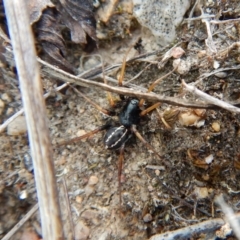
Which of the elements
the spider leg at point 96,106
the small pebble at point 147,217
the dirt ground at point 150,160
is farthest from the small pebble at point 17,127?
the small pebble at point 147,217

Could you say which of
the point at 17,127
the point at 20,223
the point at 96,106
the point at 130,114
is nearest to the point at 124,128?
the point at 130,114

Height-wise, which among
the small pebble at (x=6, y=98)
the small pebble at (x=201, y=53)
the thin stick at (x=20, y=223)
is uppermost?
the small pebble at (x=6, y=98)

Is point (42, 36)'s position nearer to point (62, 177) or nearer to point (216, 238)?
point (62, 177)

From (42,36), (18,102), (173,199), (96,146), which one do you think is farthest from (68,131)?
(173,199)

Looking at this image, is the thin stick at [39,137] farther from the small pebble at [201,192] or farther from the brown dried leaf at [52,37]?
the small pebble at [201,192]

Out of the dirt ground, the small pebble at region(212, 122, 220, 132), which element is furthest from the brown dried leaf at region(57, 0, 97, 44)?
the small pebble at region(212, 122, 220, 132)

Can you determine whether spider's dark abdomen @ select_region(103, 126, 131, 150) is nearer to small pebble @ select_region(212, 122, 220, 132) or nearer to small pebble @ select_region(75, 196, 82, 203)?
small pebble @ select_region(75, 196, 82, 203)

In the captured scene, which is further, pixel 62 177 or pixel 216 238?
pixel 62 177

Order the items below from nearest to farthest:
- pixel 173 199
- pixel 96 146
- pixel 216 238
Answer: pixel 216 238 < pixel 173 199 < pixel 96 146
